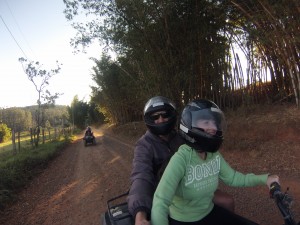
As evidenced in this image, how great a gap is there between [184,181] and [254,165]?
5196 millimetres

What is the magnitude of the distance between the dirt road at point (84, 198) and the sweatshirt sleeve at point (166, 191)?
247 cm

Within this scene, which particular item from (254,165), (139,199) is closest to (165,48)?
(254,165)

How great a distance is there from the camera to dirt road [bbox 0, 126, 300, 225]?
4.37 meters

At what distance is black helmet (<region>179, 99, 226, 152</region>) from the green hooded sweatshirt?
0.09 m

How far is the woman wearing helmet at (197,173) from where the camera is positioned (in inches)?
73.2

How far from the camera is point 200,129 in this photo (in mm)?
1883

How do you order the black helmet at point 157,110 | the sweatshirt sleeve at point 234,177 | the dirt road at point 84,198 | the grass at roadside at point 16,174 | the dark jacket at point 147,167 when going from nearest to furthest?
the dark jacket at point 147,167 → the sweatshirt sleeve at point 234,177 → the black helmet at point 157,110 → the dirt road at point 84,198 → the grass at roadside at point 16,174

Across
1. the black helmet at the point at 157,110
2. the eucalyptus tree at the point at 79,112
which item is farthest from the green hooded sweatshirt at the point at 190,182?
the eucalyptus tree at the point at 79,112

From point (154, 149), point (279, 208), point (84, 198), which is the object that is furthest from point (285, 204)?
point (84, 198)

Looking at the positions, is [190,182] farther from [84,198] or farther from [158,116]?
[84,198]

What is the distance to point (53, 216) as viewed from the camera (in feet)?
17.6

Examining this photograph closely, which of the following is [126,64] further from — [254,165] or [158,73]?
[254,165]

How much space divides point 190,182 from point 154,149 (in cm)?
70

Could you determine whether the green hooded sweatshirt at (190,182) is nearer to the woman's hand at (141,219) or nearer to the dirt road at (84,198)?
the woman's hand at (141,219)
